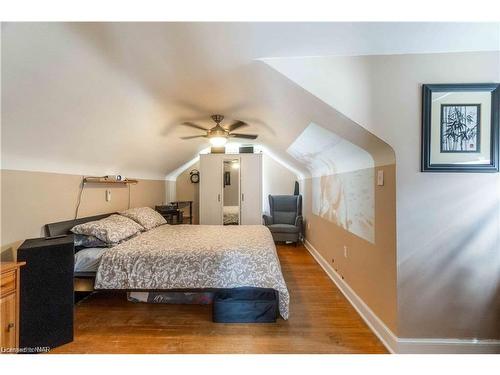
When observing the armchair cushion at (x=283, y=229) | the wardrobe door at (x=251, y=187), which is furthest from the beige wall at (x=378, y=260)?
the wardrobe door at (x=251, y=187)

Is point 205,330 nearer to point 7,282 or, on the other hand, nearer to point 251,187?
point 7,282

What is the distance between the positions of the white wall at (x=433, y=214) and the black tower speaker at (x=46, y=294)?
225 centimetres

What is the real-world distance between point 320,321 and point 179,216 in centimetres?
350

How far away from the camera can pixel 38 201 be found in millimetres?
2092

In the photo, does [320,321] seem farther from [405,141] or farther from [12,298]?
[12,298]

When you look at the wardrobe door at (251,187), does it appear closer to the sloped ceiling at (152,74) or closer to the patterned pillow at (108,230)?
the sloped ceiling at (152,74)

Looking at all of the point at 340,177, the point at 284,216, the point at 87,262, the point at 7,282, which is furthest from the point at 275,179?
the point at 7,282

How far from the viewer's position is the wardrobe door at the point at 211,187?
473cm

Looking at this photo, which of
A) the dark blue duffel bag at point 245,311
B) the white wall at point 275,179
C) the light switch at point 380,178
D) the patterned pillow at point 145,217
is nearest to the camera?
the light switch at point 380,178

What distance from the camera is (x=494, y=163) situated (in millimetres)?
1522

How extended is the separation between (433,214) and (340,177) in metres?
1.24
